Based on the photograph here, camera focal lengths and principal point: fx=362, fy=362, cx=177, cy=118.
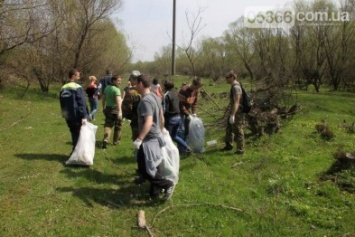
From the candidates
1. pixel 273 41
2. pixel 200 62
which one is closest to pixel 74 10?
pixel 273 41

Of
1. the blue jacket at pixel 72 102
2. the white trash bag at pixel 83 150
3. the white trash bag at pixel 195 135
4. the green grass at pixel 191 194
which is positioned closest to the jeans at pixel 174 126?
the white trash bag at pixel 195 135

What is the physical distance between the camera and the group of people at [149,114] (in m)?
5.34

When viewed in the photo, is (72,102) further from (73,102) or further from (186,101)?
(186,101)

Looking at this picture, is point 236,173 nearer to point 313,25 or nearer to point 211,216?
point 211,216

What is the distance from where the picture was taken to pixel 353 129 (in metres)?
10.6

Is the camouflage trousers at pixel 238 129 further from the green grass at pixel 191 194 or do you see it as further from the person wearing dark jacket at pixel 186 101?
the person wearing dark jacket at pixel 186 101

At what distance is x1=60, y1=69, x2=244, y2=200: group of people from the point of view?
17.5 feet

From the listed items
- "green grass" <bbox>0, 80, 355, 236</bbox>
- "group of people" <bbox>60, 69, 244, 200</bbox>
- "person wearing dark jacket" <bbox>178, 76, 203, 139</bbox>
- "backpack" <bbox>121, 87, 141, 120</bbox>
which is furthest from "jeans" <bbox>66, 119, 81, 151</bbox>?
"person wearing dark jacket" <bbox>178, 76, 203, 139</bbox>

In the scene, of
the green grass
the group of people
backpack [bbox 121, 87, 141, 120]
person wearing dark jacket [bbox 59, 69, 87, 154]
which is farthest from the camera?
backpack [bbox 121, 87, 141, 120]

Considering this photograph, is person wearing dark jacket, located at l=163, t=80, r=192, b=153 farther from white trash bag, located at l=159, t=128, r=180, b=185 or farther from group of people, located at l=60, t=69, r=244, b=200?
white trash bag, located at l=159, t=128, r=180, b=185

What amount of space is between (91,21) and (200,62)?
111 ft

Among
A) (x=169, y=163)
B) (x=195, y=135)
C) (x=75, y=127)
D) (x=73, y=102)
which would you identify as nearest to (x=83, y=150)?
(x=75, y=127)

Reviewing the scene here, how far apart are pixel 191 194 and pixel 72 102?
2.96 m

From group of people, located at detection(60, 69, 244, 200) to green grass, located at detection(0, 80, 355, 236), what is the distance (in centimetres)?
46
